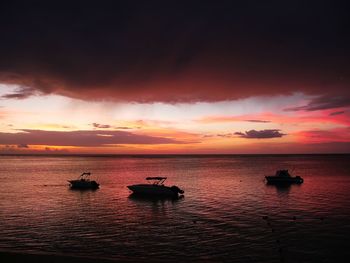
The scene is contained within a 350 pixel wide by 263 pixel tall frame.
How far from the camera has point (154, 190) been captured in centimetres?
7225

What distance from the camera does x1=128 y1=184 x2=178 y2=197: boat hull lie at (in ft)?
232

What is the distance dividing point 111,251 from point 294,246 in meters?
18.1

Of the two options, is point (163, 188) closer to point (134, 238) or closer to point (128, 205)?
point (128, 205)

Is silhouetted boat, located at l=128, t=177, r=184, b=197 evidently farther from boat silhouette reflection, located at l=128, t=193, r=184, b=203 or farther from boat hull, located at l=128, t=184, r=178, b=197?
boat silhouette reflection, located at l=128, t=193, r=184, b=203

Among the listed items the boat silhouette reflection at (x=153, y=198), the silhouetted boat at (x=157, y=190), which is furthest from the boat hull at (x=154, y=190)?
the boat silhouette reflection at (x=153, y=198)

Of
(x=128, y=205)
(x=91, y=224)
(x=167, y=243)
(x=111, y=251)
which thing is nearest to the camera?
(x=111, y=251)

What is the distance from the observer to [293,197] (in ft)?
239

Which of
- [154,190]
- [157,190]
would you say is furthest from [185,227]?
[154,190]

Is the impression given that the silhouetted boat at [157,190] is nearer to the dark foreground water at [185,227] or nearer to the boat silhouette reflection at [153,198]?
the boat silhouette reflection at [153,198]

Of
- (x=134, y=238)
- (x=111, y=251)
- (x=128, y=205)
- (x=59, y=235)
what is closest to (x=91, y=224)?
(x=59, y=235)

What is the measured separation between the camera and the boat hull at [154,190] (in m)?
70.7

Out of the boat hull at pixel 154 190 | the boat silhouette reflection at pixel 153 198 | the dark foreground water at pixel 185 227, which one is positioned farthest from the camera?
the boat hull at pixel 154 190

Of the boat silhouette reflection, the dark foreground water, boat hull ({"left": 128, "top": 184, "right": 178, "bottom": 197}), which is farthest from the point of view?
boat hull ({"left": 128, "top": 184, "right": 178, "bottom": 197})

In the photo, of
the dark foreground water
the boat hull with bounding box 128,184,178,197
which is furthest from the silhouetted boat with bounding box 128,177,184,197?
the dark foreground water
